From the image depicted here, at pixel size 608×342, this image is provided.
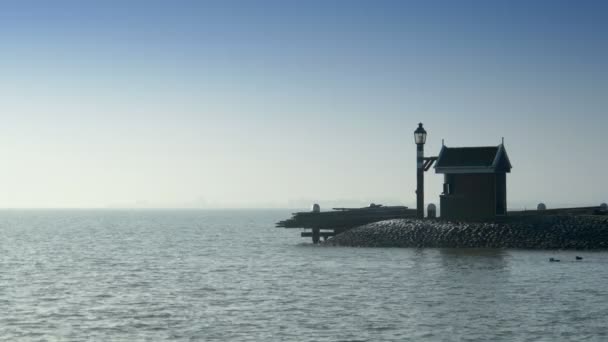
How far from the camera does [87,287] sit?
131 ft

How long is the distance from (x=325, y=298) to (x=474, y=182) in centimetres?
2316

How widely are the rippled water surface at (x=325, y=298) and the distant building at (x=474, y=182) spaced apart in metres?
3.67

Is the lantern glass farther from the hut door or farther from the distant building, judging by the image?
the hut door

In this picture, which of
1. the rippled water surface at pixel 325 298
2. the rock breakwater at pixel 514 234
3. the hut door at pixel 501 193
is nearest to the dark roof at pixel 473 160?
the hut door at pixel 501 193

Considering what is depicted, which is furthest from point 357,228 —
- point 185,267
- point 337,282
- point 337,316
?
point 337,316

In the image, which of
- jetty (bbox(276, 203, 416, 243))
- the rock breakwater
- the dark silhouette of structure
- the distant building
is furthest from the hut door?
jetty (bbox(276, 203, 416, 243))

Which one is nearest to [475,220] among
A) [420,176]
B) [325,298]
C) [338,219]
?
[420,176]

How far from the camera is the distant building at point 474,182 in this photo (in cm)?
5334

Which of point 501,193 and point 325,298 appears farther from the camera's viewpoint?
point 501,193

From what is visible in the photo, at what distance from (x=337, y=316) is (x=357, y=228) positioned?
30.0 metres

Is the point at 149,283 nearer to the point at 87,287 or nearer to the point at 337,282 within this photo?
the point at 87,287

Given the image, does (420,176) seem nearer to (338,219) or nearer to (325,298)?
(338,219)

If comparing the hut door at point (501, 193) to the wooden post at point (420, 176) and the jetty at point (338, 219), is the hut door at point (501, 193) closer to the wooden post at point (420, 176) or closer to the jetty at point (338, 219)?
the wooden post at point (420, 176)

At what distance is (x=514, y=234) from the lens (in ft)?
169
